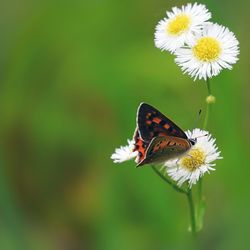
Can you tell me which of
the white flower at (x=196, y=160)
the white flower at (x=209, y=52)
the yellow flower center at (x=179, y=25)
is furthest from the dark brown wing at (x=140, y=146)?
the yellow flower center at (x=179, y=25)

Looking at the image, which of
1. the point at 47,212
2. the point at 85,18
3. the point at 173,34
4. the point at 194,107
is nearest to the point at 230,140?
the point at 194,107

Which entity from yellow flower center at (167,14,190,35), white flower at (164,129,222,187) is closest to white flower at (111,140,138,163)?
white flower at (164,129,222,187)


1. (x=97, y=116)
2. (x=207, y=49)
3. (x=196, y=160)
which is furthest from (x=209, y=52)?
(x=97, y=116)

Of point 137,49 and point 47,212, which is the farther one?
point 137,49

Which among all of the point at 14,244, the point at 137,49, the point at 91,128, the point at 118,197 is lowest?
the point at 14,244

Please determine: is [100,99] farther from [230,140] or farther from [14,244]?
[14,244]

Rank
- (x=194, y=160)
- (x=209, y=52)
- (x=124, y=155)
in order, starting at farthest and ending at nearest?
(x=209, y=52) < (x=124, y=155) < (x=194, y=160)

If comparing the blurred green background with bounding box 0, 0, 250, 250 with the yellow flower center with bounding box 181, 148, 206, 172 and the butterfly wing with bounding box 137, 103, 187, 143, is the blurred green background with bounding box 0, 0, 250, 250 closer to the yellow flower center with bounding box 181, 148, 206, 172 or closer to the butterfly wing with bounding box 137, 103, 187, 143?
the yellow flower center with bounding box 181, 148, 206, 172

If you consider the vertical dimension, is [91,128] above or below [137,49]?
below

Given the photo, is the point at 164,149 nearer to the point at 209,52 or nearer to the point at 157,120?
the point at 157,120
